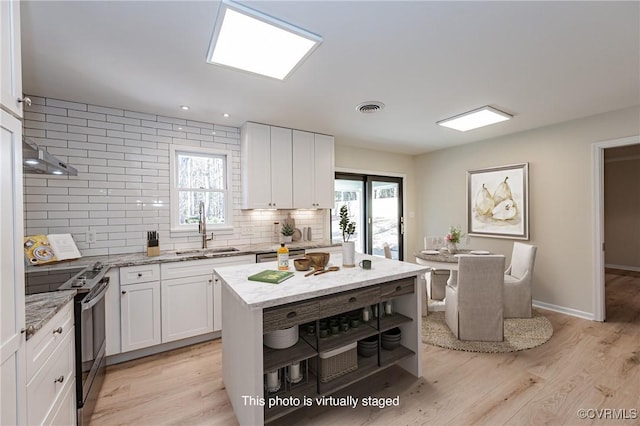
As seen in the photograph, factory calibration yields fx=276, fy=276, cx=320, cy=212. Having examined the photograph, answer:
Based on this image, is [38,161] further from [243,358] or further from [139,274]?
[243,358]

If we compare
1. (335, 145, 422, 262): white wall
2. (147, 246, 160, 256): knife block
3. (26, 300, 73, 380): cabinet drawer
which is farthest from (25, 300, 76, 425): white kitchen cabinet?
(335, 145, 422, 262): white wall

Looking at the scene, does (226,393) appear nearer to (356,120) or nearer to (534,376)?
(534,376)

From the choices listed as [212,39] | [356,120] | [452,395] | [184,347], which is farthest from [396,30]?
[184,347]

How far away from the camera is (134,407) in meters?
1.98

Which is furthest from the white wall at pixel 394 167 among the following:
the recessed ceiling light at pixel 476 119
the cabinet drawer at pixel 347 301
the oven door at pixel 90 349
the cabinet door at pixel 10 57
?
the cabinet door at pixel 10 57

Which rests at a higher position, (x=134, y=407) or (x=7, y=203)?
(x=7, y=203)

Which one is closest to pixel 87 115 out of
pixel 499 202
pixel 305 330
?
pixel 305 330

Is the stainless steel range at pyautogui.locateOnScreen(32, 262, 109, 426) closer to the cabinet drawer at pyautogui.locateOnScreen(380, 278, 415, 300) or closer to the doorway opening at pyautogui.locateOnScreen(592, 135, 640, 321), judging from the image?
the cabinet drawer at pyautogui.locateOnScreen(380, 278, 415, 300)

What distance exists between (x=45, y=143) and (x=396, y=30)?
3.29 meters

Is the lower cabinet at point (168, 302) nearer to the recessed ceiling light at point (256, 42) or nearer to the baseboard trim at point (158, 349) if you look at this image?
the baseboard trim at point (158, 349)

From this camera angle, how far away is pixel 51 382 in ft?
4.49

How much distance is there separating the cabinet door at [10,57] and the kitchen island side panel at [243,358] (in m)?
1.29

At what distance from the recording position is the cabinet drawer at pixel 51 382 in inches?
46.8

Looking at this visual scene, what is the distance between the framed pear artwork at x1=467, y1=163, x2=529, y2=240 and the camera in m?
4.01
